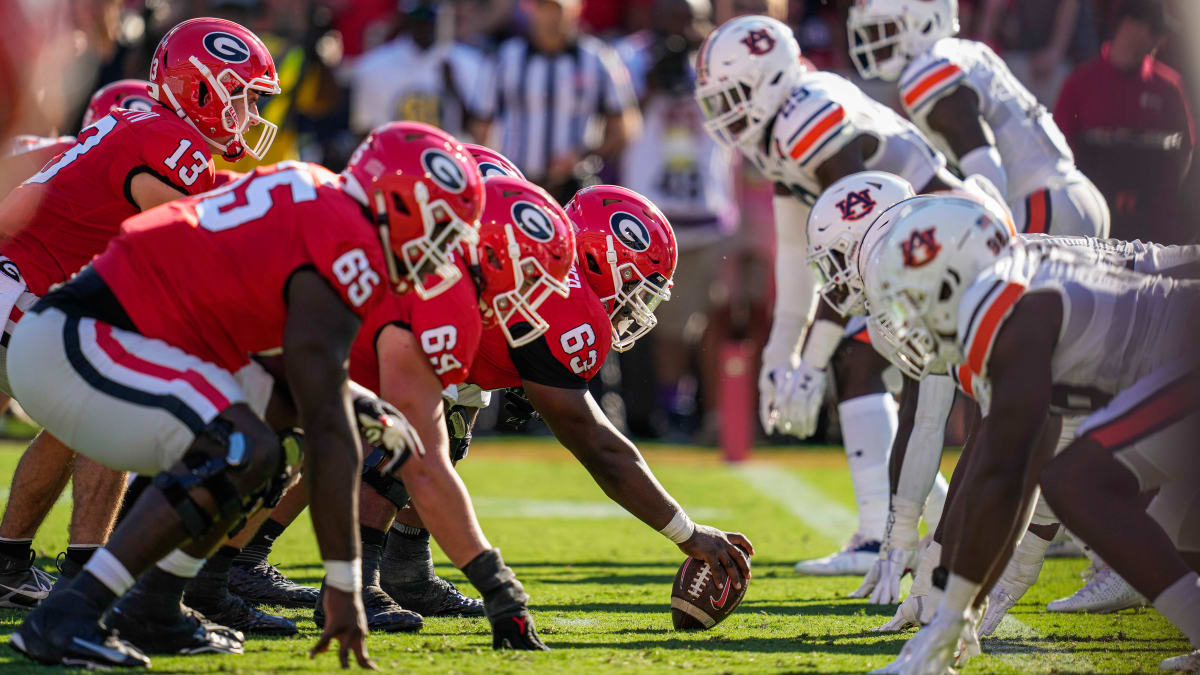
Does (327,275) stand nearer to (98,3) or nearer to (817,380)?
(817,380)

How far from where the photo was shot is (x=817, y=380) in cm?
670

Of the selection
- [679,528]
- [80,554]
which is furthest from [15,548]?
[679,528]

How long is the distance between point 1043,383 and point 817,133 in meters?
2.86

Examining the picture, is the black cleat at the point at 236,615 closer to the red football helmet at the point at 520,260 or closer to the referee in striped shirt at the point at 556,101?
the red football helmet at the point at 520,260

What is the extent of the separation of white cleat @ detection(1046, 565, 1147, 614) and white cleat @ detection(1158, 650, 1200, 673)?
1180 millimetres

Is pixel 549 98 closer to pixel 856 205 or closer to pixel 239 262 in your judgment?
pixel 856 205

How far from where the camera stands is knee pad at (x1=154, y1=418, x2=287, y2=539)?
3.82 meters

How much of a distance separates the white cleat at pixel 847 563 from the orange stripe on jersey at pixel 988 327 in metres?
2.66

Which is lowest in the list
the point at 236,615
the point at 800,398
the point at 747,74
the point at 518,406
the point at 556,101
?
the point at 800,398

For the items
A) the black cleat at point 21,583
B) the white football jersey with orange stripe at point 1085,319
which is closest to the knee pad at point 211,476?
the black cleat at point 21,583

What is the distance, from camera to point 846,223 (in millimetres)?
5523

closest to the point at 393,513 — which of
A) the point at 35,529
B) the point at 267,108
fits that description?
the point at 35,529

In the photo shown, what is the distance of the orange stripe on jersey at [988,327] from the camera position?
3.80 meters

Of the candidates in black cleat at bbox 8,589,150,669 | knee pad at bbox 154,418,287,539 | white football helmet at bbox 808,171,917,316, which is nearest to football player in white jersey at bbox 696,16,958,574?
white football helmet at bbox 808,171,917,316
